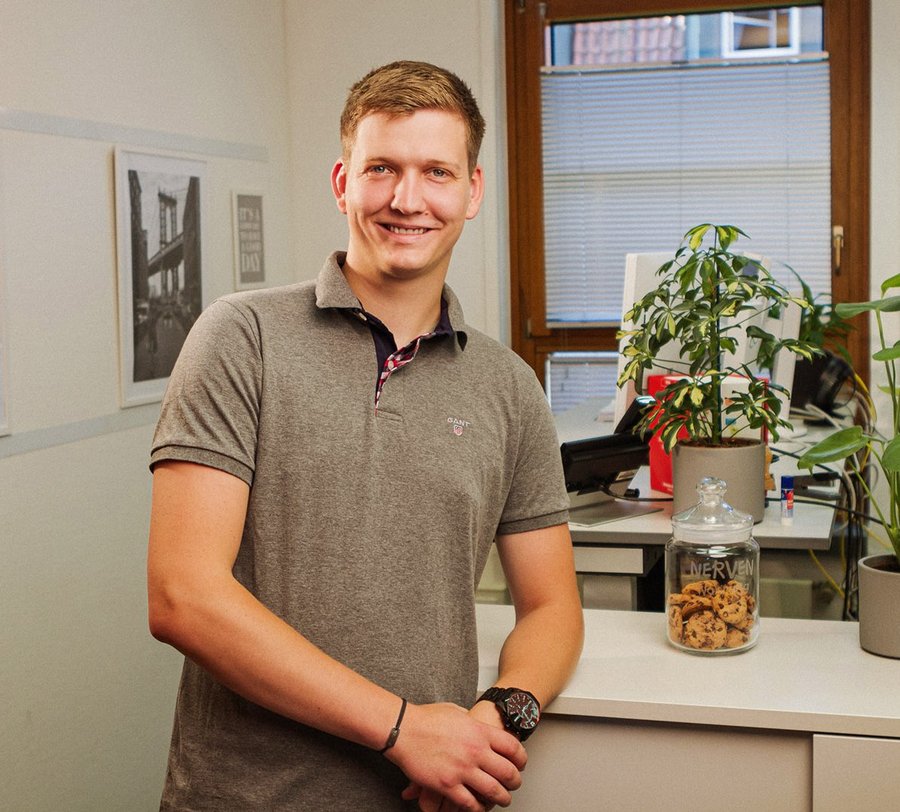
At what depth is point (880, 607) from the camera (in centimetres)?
156

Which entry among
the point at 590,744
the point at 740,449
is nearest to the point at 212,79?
the point at 740,449

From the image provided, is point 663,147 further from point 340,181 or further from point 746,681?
point 746,681

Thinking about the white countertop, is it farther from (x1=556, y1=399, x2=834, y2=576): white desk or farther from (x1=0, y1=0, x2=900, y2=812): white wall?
(x1=0, y1=0, x2=900, y2=812): white wall

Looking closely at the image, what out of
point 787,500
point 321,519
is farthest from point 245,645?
point 787,500

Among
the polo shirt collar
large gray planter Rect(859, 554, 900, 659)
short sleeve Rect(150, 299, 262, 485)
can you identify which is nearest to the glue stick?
large gray planter Rect(859, 554, 900, 659)

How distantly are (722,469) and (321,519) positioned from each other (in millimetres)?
1033

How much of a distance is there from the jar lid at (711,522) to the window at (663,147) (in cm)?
311

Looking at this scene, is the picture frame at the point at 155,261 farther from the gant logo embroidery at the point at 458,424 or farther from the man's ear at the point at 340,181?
the gant logo embroidery at the point at 458,424

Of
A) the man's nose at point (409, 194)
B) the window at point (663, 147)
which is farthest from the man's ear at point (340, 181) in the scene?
the window at point (663, 147)

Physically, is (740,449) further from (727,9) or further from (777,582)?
(727,9)

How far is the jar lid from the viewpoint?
5.24 ft

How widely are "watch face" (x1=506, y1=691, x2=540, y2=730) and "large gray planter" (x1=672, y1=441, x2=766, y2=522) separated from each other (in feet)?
2.71

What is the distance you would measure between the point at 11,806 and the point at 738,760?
74.0 inches

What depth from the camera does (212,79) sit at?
3.87 m
